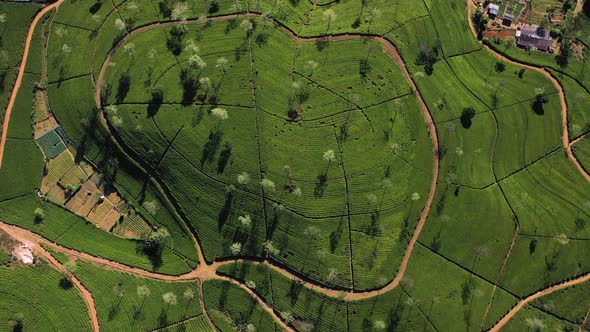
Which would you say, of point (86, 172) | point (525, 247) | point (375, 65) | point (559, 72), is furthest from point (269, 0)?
point (525, 247)

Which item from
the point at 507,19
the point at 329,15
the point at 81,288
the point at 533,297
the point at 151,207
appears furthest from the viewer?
the point at 507,19

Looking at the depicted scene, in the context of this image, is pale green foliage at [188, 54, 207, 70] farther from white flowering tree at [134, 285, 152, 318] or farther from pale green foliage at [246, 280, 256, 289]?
white flowering tree at [134, 285, 152, 318]

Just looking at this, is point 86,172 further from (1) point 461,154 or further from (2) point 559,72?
(2) point 559,72

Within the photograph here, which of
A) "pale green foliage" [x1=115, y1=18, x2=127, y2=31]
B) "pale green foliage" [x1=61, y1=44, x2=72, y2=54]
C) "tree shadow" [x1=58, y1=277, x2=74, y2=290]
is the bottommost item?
"tree shadow" [x1=58, y1=277, x2=74, y2=290]

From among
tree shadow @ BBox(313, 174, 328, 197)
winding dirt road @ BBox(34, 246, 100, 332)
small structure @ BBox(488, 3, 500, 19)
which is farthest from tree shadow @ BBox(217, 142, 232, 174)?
small structure @ BBox(488, 3, 500, 19)

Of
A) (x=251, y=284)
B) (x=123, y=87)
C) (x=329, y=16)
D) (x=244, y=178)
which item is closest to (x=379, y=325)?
(x=251, y=284)

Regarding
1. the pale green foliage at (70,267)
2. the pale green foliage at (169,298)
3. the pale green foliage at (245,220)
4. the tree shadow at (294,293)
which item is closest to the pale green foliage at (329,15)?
the pale green foliage at (245,220)

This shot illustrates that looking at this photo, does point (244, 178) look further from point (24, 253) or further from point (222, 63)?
point (24, 253)

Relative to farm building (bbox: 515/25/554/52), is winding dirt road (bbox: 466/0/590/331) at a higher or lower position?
lower

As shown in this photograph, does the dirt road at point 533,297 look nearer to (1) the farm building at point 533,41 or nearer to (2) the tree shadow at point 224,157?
(1) the farm building at point 533,41
